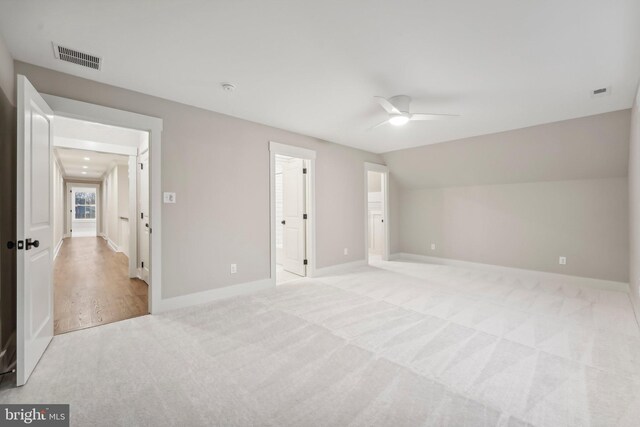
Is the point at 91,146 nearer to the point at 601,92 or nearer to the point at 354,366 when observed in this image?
the point at 354,366

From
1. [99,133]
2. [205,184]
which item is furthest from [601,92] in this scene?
[99,133]

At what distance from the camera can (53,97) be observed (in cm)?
242

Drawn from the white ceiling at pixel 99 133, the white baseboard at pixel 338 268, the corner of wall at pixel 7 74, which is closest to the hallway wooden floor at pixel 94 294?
the corner of wall at pixel 7 74

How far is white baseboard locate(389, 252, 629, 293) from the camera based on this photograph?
4012 mm

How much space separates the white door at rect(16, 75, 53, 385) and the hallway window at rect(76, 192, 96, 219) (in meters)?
13.8

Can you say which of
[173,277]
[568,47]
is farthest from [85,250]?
[568,47]

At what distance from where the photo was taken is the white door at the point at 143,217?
4.23 m

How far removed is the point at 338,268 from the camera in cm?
510

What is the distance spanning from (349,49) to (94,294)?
4425mm

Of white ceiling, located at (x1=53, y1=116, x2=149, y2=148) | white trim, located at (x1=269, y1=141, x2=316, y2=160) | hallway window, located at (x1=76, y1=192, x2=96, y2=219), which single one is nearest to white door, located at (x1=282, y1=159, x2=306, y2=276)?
white trim, located at (x1=269, y1=141, x2=316, y2=160)

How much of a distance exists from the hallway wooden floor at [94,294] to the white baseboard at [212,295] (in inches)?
11.2

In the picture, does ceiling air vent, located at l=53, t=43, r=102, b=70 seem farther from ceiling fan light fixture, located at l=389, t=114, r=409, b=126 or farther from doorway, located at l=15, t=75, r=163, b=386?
ceiling fan light fixture, located at l=389, t=114, r=409, b=126

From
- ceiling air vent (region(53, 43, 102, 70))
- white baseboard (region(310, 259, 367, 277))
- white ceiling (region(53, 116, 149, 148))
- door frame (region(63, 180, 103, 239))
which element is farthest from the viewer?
door frame (region(63, 180, 103, 239))

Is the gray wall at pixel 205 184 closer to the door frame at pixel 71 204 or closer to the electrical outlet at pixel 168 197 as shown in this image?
the electrical outlet at pixel 168 197
